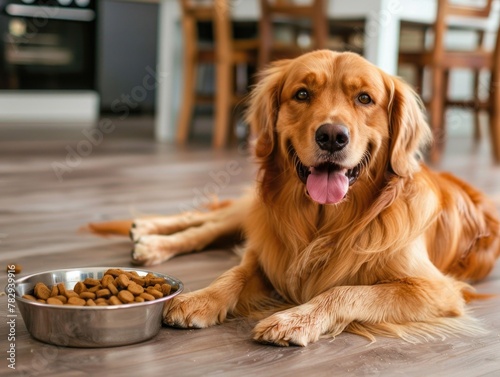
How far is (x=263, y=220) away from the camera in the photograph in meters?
2.29

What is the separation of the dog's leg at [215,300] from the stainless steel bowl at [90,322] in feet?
0.42

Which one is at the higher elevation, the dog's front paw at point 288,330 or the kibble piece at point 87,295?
the kibble piece at point 87,295

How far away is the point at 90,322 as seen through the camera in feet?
5.48

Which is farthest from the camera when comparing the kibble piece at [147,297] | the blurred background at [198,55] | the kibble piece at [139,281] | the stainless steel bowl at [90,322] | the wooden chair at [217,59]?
the wooden chair at [217,59]

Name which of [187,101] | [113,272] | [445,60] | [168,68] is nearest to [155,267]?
[113,272]

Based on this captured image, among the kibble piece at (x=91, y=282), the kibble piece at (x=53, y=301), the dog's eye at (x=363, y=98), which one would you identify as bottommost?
the kibble piece at (x=53, y=301)

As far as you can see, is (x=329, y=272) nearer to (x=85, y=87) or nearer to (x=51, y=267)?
(x=51, y=267)

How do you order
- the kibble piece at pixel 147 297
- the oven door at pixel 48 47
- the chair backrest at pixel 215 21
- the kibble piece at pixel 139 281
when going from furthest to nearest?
the oven door at pixel 48 47 → the chair backrest at pixel 215 21 → the kibble piece at pixel 139 281 → the kibble piece at pixel 147 297

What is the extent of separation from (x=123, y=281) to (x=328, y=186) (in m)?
0.64

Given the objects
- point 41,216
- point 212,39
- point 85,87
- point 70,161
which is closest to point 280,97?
point 41,216

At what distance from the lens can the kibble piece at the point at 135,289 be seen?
177 centimetres

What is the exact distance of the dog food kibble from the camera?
172 cm

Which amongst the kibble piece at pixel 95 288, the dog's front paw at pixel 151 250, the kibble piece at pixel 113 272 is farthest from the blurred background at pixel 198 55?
the kibble piece at pixel 95 288

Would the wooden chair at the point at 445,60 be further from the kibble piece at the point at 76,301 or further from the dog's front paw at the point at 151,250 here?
the kibble piece at the point at 76,301
